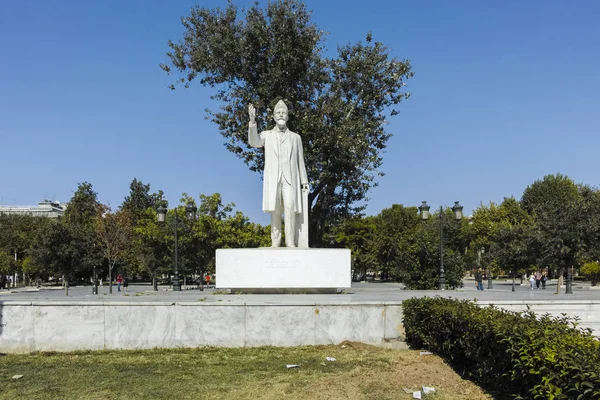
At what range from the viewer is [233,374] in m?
7.21

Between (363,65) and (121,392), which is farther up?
(363,65)

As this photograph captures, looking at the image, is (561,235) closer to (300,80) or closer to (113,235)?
(300,80)

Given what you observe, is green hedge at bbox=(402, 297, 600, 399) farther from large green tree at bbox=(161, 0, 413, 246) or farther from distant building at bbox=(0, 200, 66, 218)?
distant building at bbox=(0, 200, 66, 218)

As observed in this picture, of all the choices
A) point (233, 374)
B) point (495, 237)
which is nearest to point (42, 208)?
point (495, 237)

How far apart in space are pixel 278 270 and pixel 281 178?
2227 millimetres

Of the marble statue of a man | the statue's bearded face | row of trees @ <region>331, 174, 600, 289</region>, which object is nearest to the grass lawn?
the marble statue of a man

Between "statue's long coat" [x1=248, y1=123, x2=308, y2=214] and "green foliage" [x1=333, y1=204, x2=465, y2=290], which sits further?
"green foliage" [x1=333, y1=204, x2=465, y2=290]

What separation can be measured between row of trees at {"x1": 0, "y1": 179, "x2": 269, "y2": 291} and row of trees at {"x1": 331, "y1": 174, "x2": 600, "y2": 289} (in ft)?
27.7

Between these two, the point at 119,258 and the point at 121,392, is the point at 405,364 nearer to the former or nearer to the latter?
the point at 121,392

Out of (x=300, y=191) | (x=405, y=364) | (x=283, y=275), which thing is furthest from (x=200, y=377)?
(x=300, y=191)

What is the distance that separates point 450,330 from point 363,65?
16.2 m

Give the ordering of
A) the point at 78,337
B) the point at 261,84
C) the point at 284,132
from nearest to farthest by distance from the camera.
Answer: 1. the point at 78,337
2. the point at 284,132
3. the point at 261,84

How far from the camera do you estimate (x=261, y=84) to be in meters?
21.6

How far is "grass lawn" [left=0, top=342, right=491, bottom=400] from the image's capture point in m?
6.39
